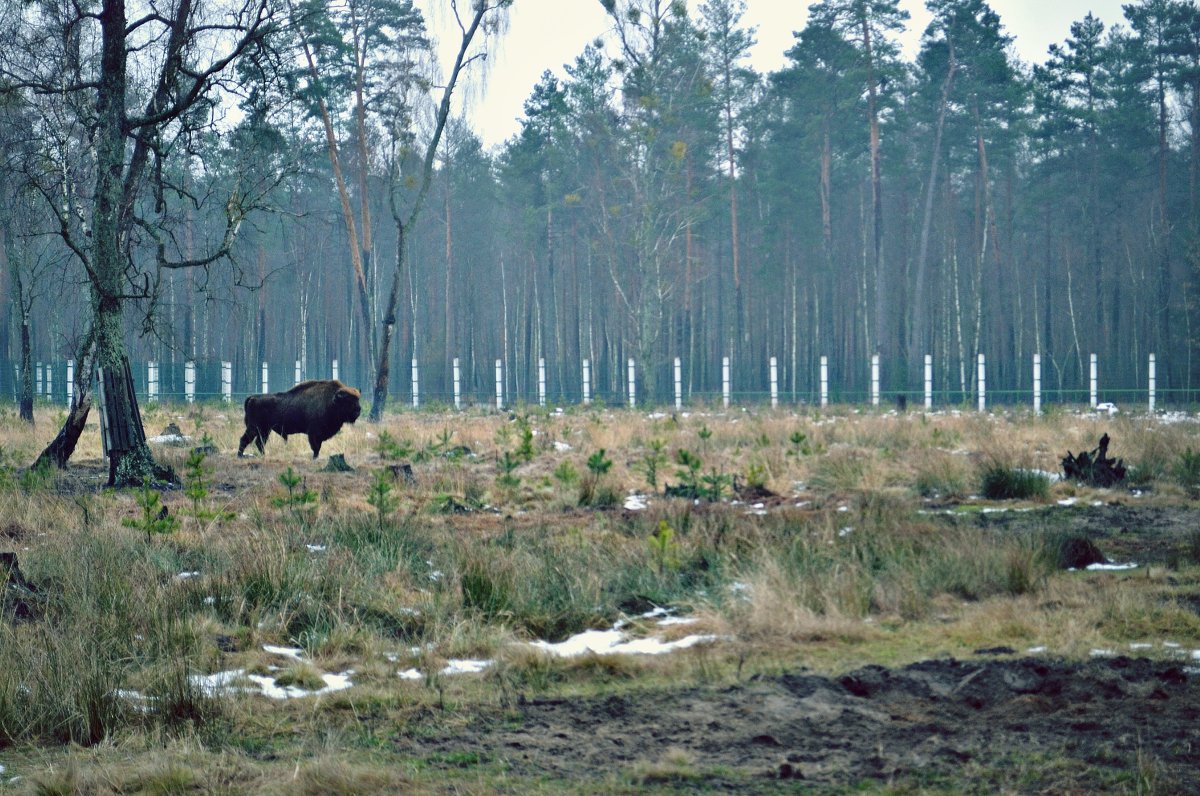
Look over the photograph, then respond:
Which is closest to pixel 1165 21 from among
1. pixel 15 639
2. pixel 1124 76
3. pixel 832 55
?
pixel 1124 76

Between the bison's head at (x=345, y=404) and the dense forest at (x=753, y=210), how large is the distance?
10353 mm

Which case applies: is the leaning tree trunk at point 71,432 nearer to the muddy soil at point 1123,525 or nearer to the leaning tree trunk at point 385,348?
the muddy soil at point 1123,525

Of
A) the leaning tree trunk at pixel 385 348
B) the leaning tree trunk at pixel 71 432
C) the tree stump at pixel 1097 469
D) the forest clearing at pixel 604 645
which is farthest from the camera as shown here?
the leaning tree trunk at pixel 385 348

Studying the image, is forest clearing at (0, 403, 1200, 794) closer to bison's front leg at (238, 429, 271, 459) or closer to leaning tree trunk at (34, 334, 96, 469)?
leaning tree trunk at (34, 334, 96, 469)

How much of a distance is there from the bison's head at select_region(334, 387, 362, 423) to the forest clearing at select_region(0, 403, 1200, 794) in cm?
566

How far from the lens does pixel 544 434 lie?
19797 millimetres

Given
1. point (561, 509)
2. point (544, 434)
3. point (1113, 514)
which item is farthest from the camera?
point (544, 434)

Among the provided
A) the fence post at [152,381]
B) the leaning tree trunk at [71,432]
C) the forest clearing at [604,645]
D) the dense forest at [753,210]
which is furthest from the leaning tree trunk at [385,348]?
the forest clearing at [604,645]

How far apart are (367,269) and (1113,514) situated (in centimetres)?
2642

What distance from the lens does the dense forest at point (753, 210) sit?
3622cm

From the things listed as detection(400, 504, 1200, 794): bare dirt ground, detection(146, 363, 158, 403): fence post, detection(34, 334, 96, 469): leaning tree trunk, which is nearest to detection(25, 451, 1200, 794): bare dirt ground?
detection(400, 504, 1200, 794): bare dirt ground

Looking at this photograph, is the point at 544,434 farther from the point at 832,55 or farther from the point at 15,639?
the point at 832,55

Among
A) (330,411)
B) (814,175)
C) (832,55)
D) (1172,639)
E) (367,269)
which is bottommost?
(1172,639)

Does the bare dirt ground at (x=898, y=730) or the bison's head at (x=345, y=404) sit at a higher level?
the bison's head at (x=345, y=404)
